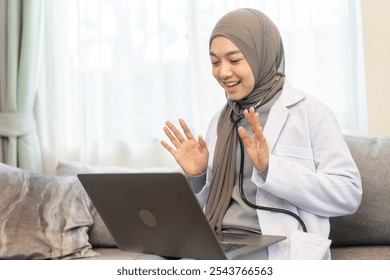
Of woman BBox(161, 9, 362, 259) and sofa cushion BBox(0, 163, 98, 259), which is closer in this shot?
woman BBox(161, 9, 362, 259)

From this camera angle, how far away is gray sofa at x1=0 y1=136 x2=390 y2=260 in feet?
6.60

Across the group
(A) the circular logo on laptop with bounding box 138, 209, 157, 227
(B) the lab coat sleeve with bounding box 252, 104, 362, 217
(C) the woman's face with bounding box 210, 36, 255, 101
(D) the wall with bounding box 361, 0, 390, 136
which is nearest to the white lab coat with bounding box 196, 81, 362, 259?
(B) the lab coat sleeve with bounding box 252, 104, 362, 217

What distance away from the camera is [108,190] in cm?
138

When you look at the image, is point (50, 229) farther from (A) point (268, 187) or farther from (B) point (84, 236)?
(A) point (268, 187)

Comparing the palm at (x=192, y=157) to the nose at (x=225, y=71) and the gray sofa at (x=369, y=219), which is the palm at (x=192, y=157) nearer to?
the nose at (x=225, y=71)

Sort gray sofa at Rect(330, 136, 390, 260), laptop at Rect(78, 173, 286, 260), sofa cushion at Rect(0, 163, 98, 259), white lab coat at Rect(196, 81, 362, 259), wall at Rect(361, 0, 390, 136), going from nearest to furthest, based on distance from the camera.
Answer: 1. laptop at Rect(78, 173, 286, 260)
2. white lab coat at Rect(196, 81, 362, 259)
3. gray sofa at Rect(330, 136, 390, 260)
4. sofa cushion at Rect(0, 163, 98, 259)
5. wall at Rect(361, 0, 390, 136)

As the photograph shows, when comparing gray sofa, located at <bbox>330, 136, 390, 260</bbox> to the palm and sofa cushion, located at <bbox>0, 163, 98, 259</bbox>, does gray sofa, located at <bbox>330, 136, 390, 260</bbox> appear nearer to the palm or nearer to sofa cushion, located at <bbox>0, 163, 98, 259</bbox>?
the palm

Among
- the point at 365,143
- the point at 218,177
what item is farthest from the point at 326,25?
the point at 218,177

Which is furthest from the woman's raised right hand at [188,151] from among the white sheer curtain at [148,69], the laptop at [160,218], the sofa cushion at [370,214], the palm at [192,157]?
the white sheer curtain at [148,69]

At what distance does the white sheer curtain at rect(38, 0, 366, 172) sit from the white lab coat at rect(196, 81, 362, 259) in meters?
0.87

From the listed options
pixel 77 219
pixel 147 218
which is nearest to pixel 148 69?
pixel 77 219

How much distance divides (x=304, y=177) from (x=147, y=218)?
444 mm

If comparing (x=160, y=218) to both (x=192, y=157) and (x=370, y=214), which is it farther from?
(x=370, y=214)

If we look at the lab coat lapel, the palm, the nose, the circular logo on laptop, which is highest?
the nose
